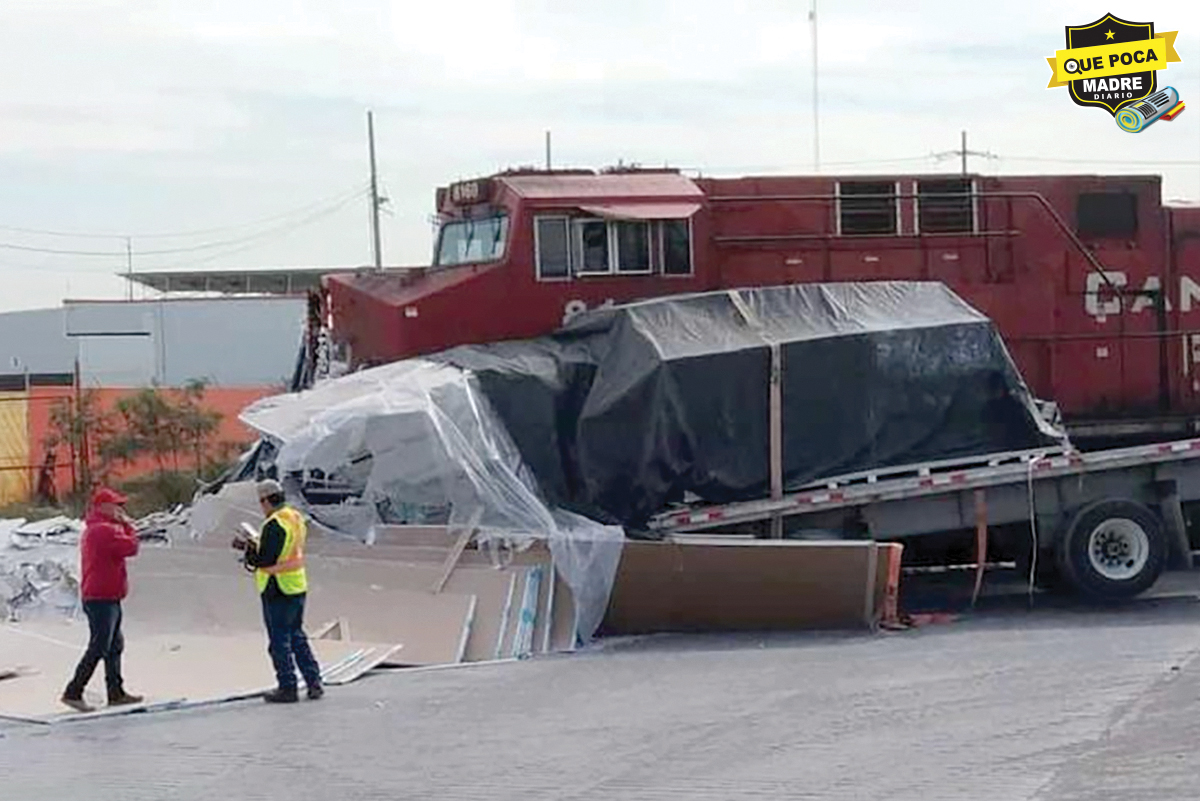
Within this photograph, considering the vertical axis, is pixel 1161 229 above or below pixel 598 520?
above

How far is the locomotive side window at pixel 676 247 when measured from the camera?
17094mm

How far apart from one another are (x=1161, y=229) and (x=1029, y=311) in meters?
1.72

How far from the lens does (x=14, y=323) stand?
74938mm

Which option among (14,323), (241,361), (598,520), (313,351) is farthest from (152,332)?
(598,520)

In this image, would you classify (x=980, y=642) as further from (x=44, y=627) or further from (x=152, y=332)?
(x=152, y=332)

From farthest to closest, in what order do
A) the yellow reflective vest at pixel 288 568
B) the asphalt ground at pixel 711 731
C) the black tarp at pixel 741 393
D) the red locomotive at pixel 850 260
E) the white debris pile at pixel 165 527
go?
the red locomotive at pixel 850 260, the white debris pile at pixel 165 527, the black tarp at pixel 741 393, the yellow reflective vest at pixel 288 568, the asphalt ground at pixel 711 731

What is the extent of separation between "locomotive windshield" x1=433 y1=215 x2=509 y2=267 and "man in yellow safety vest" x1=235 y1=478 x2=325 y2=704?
5359 mm

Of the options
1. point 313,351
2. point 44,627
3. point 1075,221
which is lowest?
point 44,627

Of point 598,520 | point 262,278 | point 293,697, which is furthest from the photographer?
point 262,278

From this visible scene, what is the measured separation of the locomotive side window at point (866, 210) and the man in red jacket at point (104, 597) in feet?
26.9

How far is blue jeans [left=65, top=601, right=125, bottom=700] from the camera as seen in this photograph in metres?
12.3

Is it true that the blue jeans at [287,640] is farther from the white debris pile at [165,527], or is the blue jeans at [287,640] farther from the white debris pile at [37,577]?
the white debris pile at [37,577]

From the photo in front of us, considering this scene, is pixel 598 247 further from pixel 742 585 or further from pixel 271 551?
pixel 271 551

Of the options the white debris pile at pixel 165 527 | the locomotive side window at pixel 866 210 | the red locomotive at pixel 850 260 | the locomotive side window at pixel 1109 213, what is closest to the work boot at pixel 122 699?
the white debris pile at pixel 165 527
